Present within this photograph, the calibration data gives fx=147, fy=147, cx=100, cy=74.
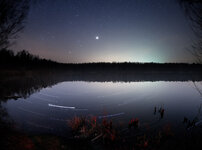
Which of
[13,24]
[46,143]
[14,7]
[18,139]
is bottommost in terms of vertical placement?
[46,143]

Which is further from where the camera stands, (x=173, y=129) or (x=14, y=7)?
(x=173, y=129)

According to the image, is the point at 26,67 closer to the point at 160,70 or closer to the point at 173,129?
the point at 173,129

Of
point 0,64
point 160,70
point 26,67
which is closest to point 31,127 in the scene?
point 0,64

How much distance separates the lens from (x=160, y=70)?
156875 millimetres

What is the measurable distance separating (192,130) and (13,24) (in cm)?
1424

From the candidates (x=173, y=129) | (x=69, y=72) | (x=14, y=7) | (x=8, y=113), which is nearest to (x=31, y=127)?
(x=8, y=113)

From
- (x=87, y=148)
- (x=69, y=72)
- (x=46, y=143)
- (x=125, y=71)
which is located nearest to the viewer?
(x=46, y=143)

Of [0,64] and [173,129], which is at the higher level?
[0,64]

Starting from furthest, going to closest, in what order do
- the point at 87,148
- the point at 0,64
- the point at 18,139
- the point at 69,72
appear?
the point at 69,72, the point at 0,64, the point at 87,148, the point at 18,139

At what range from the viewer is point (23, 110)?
18.3 m

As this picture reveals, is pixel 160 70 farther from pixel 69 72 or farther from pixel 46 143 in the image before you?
pixel 46 143

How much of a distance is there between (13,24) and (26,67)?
6368 centimetres

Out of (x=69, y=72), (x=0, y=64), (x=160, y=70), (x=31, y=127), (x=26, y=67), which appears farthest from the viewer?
(x=160, y=70)

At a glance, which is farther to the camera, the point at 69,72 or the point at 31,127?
the point at 69,72
